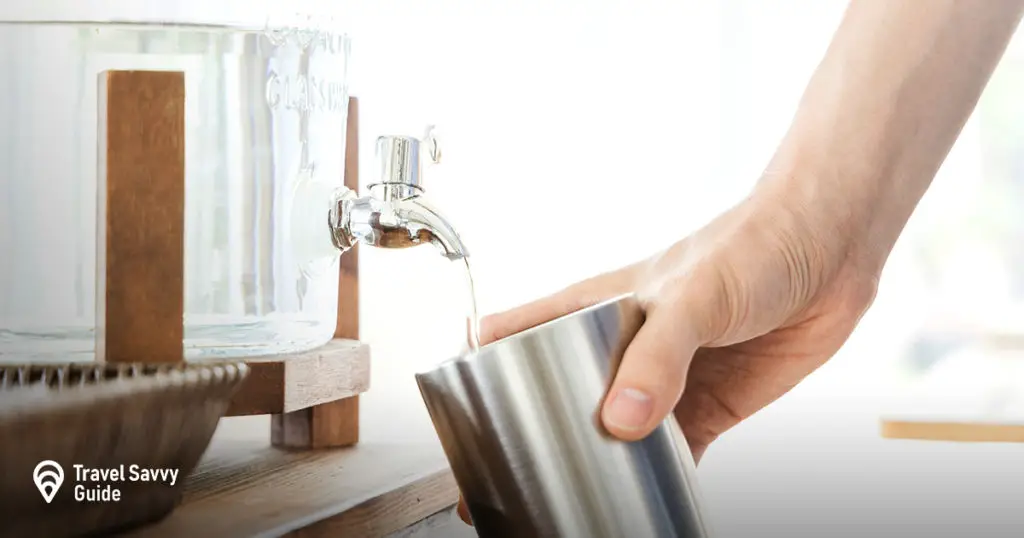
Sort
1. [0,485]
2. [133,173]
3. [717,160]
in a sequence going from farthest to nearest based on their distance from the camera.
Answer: [717,160], [133,173], [0,485]

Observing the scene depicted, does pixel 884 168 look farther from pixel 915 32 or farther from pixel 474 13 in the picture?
pixel 474 13

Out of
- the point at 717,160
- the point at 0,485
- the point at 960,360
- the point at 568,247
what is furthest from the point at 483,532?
the point at 960,360

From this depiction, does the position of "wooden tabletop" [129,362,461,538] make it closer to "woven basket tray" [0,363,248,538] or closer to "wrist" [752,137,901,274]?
"woven basket tray" [0,363,248,538]

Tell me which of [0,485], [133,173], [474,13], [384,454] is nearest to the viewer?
[0,485]

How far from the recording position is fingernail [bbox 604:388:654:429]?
0.31 meters

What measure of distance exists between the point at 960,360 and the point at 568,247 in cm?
56

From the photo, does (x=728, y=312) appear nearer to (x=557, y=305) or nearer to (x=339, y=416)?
(x=557, y=305)

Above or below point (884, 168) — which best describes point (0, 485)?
below

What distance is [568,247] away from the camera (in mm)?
904

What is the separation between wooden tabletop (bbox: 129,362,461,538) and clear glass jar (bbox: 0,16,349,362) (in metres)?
0.06

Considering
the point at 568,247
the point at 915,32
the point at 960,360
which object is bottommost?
the point at 960,360

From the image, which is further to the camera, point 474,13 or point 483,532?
point 474,13

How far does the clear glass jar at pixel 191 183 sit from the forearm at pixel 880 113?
217 millimetres

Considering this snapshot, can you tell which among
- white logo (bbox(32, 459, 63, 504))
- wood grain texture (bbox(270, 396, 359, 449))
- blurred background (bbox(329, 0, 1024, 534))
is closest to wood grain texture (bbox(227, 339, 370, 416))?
wood grain texture (bbox(270, 396, 359, 449))
